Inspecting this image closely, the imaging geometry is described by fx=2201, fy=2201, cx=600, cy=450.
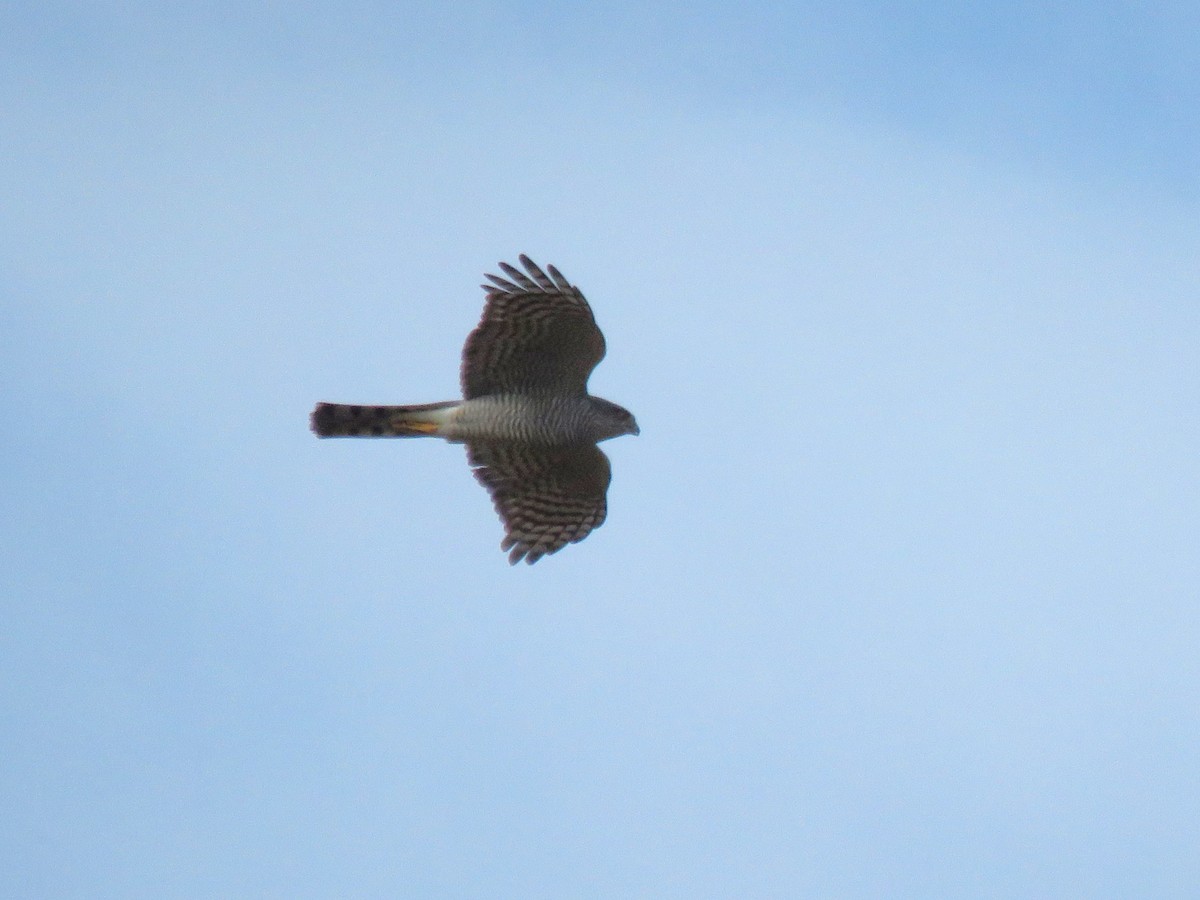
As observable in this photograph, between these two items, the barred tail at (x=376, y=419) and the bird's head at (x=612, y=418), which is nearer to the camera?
the barred tail at (x=376, y=419)

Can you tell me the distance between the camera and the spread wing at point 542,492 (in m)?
20.2

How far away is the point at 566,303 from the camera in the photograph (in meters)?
19.1

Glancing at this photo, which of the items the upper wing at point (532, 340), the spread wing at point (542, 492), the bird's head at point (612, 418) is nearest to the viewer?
the upper wing at point (532, 340)

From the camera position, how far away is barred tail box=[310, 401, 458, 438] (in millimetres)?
19562

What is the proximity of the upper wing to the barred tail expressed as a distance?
35 centimetres

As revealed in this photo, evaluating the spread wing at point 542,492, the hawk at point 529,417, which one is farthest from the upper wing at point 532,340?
the spread wing at point 542,492

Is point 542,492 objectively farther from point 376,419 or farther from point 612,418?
point 376,419

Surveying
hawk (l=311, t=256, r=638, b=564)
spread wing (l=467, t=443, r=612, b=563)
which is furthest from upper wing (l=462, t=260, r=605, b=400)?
spread wing (l=467, t=443, r=612, b=563)

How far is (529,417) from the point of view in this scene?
19641mm

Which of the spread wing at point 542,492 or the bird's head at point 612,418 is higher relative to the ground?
the bird's head at point 612,418

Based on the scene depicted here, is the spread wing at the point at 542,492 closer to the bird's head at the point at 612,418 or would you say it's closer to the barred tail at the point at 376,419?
the bird's head at the point at 612,418

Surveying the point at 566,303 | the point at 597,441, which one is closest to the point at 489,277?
the point at 566,303

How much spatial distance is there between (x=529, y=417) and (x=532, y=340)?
0.72m

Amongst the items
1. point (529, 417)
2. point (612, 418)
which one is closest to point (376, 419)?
point (529, 417)
